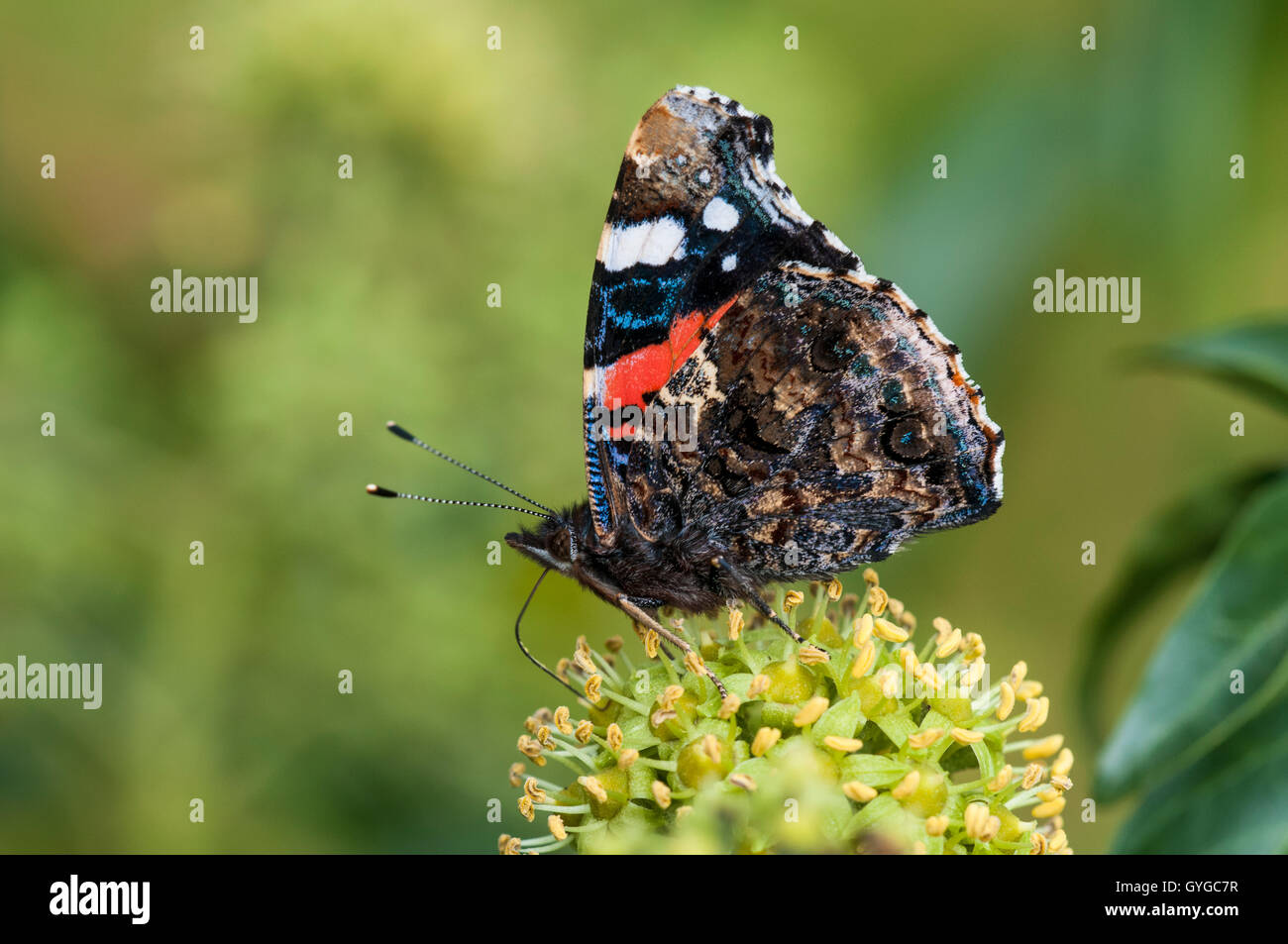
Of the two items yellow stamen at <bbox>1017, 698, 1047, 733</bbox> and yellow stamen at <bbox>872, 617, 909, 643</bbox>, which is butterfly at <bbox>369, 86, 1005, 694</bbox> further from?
yellow stamen at <bbox>1017, 698, 1047, 733</bbox>

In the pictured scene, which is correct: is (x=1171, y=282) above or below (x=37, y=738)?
above

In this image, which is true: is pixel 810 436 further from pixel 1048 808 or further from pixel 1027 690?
pixel 1048 808

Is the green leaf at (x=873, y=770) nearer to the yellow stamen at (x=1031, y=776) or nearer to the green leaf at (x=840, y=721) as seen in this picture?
the green leaf at (x=840, y=721)

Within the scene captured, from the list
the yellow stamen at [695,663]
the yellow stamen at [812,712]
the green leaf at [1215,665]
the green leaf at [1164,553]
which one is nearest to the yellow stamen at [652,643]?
the yellow stamen at [695,663]
